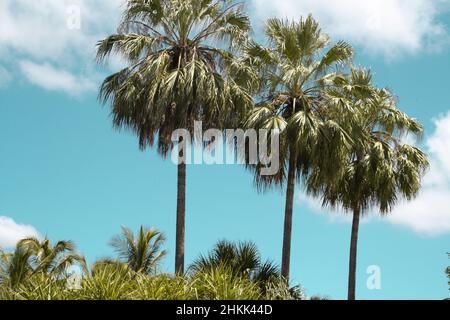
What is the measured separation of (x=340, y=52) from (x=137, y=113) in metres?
8.06

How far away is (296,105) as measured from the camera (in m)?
27.3

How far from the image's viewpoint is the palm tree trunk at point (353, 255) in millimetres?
33438

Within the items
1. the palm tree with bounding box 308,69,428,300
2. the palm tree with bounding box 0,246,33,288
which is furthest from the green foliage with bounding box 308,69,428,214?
the palm tree with bounding box 0,246,33,288

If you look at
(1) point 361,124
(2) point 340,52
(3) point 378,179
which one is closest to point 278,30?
(2) point 340,52

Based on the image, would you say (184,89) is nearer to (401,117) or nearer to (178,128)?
(178,128)

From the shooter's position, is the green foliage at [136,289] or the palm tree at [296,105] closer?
the green foliage at [136,289]

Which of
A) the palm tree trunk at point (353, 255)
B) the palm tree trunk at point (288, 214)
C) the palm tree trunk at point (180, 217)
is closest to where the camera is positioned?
the palm tree trunk at point (180, 217)

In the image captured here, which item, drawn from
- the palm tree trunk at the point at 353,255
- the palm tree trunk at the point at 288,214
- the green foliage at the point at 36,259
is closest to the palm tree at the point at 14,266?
the green foliage at the point at 36,259

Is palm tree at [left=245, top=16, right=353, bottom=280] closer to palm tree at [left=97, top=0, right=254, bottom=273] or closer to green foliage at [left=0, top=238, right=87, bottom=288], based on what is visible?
palm tree at [left=97, top=0, right=254, bottom=273]

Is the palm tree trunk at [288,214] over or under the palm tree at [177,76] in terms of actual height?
under

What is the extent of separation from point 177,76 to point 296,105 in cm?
457

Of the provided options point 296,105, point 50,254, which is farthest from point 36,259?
point 296,105

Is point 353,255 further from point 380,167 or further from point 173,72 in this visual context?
point 173,72

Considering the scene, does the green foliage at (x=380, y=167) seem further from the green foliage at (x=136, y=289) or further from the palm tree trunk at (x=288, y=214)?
the green foliage at (x=136, y=289)
